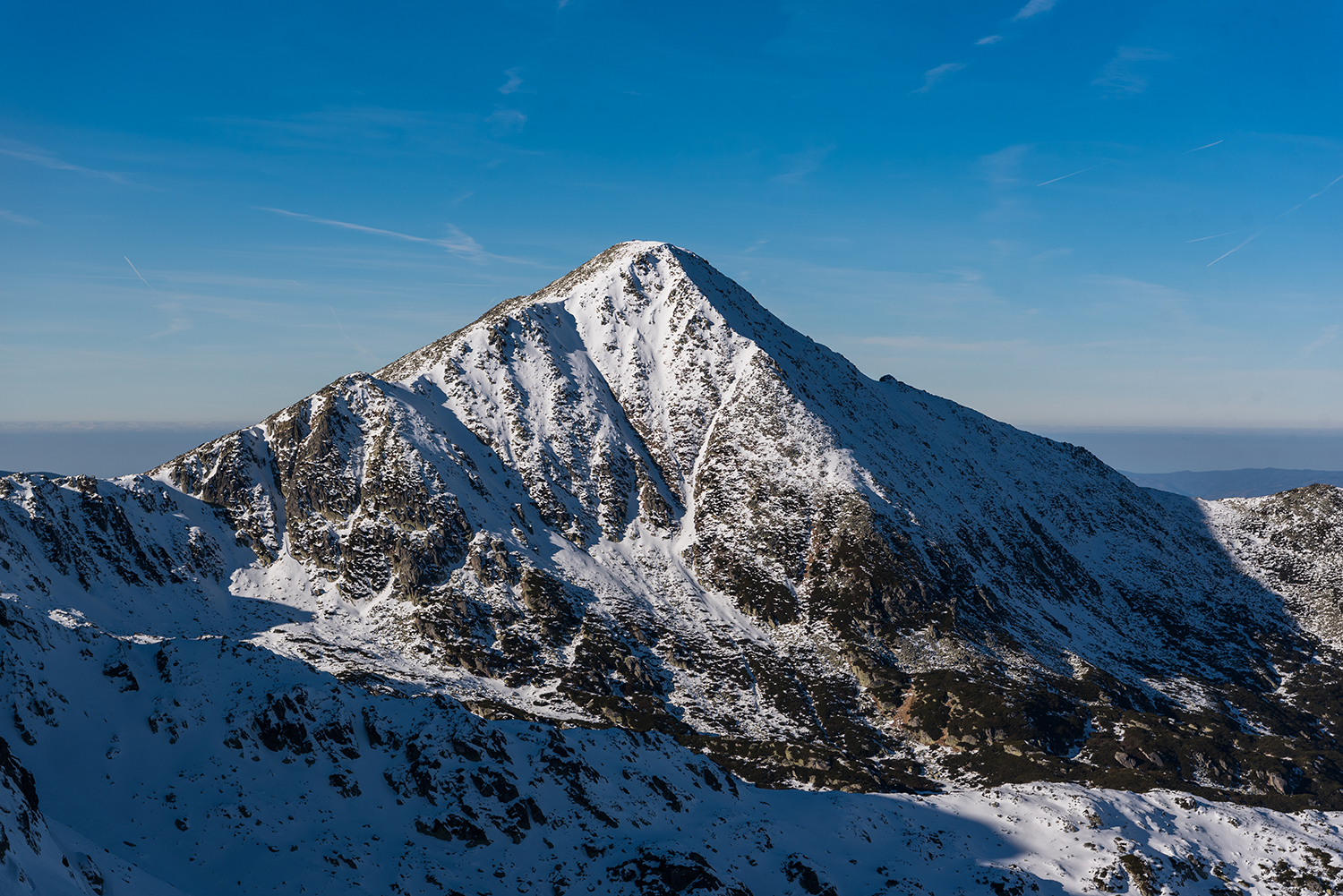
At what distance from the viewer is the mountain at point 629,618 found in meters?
41.4

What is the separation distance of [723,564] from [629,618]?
2009cm

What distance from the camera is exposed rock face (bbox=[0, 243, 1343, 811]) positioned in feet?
300

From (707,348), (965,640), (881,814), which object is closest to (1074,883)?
(881,814)

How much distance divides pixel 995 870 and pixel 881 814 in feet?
29.8

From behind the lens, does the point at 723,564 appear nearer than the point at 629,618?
No

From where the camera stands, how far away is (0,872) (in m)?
22.0

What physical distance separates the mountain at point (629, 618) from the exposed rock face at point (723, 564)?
2.00 feet

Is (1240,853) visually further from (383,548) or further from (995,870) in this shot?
(383,548)

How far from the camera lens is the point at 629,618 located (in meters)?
110

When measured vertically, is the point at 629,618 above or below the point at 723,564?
below

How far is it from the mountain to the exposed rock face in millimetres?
609

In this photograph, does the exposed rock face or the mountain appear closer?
the mountain

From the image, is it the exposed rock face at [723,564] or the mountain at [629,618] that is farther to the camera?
the exposed rock face at [723,564]

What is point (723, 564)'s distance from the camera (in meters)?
122
